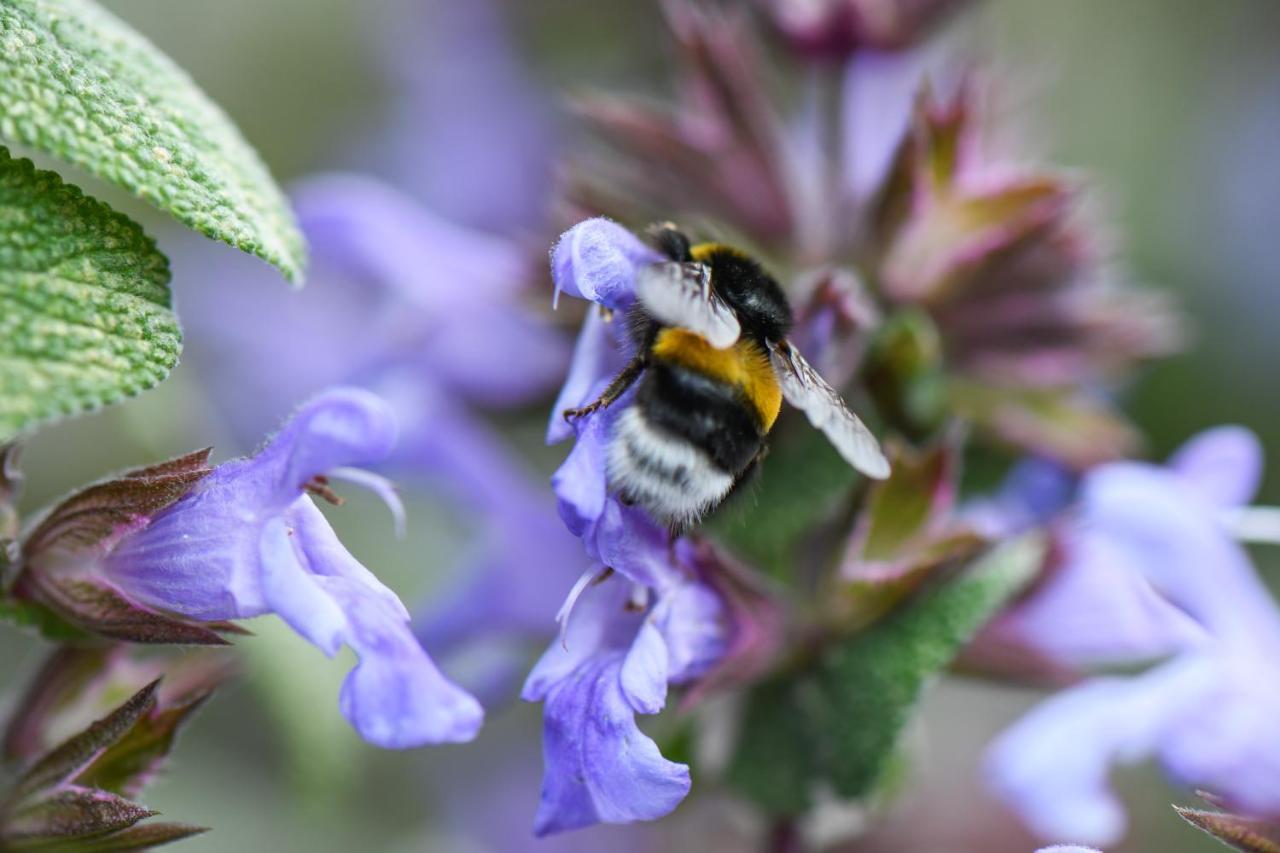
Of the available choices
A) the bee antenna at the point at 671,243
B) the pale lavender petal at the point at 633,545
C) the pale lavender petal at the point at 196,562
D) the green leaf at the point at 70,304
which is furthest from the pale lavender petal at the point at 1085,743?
the green leaf at the point at 70,304

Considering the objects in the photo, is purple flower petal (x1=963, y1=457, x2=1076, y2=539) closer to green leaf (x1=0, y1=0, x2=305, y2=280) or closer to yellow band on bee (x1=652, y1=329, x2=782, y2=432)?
yellow band on bee (x1=652, y1=329, x2=782, y2=432)

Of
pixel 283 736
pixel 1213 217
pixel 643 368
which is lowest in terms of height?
pixel 283 736

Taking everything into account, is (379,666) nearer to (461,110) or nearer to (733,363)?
(733,363)

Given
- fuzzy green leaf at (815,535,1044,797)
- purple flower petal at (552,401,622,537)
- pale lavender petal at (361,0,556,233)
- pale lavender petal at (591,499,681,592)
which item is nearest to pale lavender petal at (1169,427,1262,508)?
fuzzy green leaf at (815,535,1044,797)

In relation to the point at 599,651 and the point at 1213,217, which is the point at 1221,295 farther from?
the point at 599,651

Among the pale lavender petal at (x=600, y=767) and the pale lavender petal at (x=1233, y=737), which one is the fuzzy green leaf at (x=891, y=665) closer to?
the pale lavender petal at (x=1233, y=737)

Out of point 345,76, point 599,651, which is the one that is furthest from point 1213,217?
point 599,651

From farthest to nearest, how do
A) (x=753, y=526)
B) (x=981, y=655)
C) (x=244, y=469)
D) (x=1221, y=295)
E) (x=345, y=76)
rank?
(x=345, y=76) → (x=1221, y=295) → (x=981, y=655) → (x=753, y=526) → (x=244, y=469)
